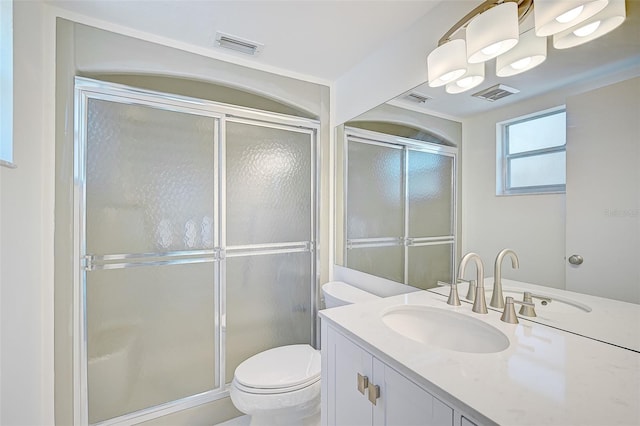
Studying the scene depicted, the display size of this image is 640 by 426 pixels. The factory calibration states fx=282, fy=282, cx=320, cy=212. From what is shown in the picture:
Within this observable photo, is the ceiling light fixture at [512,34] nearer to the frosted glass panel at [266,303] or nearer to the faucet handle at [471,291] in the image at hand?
the faucet handle at [471,291]

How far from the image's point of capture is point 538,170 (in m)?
1.08

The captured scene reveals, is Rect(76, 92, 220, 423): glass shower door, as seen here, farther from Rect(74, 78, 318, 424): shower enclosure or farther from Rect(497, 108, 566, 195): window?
Rect(497, 108, 566, 195): window

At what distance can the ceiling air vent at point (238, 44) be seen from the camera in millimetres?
1663

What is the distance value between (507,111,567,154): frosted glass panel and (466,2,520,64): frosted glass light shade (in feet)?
0.98

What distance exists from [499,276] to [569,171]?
46 cm

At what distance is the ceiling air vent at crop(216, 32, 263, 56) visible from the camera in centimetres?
166

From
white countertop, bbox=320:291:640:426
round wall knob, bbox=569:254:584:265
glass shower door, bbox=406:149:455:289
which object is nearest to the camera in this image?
white countertop, bbox=320:291:640:426

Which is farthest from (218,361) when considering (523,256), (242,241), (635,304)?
(635,304)

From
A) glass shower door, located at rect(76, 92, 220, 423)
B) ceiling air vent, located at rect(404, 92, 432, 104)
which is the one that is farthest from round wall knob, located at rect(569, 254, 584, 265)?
glass shower door, located at rect(76, 92, 220, 423)

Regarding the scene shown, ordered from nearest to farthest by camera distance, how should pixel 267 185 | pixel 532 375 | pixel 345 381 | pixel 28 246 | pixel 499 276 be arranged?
1. pixel 532 375
2. pixel 345 381
3. pixel 499 276
4. pixel 28 246
5. pixel 267 185

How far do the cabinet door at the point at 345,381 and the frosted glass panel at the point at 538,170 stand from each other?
906mm

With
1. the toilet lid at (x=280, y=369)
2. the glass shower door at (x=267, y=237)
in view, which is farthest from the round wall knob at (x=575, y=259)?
the glass shower door at (x=267, y=237)

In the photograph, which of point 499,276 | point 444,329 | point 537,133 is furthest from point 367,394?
point 537,133

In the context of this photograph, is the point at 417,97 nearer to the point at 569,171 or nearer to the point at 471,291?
the point at 569,171
